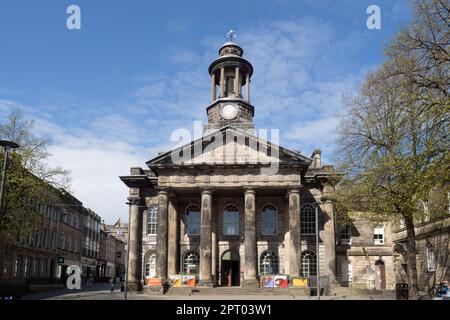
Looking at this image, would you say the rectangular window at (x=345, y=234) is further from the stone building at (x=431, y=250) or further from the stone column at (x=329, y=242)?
the stone building at (x=431, y=250)

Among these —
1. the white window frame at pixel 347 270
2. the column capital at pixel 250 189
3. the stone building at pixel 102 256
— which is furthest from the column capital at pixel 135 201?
the stone building at pixel 102 256

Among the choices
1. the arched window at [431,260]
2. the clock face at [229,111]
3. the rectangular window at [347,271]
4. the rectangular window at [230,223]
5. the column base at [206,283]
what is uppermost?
the clock face at [229,111]

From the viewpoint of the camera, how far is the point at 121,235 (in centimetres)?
11212

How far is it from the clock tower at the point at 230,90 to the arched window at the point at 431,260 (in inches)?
821

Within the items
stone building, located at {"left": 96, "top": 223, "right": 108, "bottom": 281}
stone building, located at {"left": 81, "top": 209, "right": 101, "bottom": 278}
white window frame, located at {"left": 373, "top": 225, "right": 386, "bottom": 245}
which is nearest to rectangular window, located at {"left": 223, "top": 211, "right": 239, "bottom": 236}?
white window frame, located at {"left": 373, "top": 225, "right": 386, "bottom": 245}

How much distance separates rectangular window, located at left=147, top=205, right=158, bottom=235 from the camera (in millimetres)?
40250

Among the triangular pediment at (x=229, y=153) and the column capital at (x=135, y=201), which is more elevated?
the triangular pediment at (x=229, y=153)

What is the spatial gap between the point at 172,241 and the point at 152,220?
154 inches

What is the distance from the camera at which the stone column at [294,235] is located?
33594mm

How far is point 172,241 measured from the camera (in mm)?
37625

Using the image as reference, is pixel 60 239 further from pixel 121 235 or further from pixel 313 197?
pixel 121 235

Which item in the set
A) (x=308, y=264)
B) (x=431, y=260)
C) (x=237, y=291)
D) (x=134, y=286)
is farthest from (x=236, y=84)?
(x=431, y=260)

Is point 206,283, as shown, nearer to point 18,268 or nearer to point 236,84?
point 18,268
